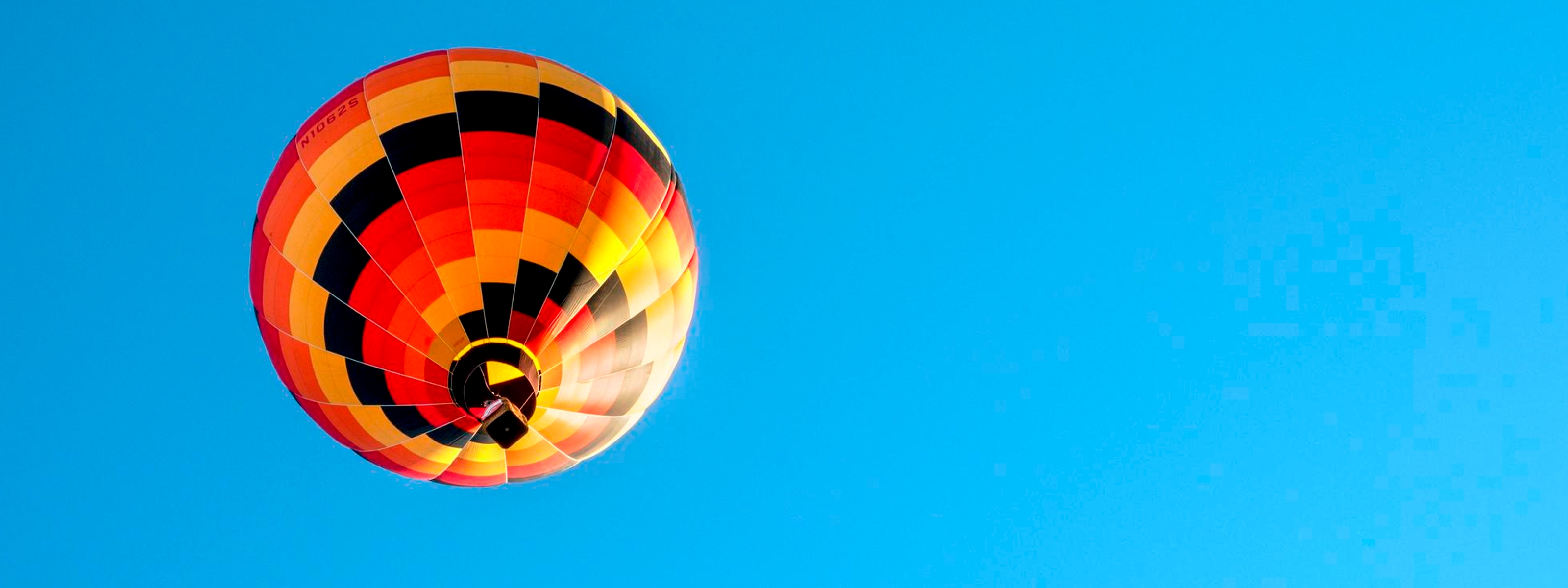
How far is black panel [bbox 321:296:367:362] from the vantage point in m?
9.86

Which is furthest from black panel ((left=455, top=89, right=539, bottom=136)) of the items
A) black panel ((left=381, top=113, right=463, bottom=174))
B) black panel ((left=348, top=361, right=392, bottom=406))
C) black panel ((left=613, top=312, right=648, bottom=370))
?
black panel ((left=348, top=361, right=392, bottom=406))

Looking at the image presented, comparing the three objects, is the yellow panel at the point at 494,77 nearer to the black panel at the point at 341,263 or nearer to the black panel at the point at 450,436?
the black panel at the point at 341,263

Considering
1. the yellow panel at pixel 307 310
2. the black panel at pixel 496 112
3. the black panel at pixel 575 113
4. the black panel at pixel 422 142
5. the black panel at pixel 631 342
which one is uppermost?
the black panel at pixel 575 113

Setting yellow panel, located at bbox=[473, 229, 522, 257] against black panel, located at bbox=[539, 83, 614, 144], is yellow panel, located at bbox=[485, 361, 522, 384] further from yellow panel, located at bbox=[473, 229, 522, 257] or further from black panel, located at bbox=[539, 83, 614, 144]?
black panel, located at bbox=[539, 83, 614, 144]

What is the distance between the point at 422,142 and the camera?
988 centimetres

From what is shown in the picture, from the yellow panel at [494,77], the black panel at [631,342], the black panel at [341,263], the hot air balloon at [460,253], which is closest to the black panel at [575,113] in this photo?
the hot air balloon at [460,253]

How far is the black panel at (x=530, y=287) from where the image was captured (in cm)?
975

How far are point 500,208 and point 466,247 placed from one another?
445 millimetres

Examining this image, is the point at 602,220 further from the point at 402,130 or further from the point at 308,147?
the point at 308,147

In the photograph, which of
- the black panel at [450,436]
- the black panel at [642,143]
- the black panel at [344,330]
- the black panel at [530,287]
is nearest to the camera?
the black panel at [530,287]

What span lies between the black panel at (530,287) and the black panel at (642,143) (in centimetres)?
154

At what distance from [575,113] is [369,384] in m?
3.03

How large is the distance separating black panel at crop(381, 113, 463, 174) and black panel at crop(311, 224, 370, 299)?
0.73 meters

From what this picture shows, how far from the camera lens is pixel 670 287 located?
11055mm
